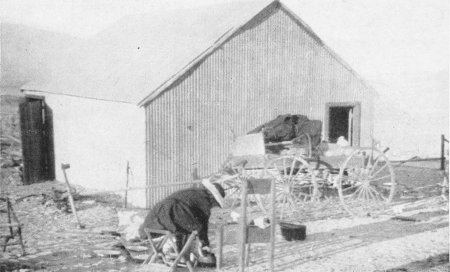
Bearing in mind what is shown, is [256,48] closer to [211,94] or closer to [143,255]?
[211,94]

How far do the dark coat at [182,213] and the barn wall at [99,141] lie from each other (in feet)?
17.3

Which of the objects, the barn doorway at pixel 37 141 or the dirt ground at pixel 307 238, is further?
the barn doorway at pixel 37 141

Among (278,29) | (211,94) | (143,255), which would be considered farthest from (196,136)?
(143,255)

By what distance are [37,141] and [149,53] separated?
5.66 metres

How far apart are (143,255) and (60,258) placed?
4.92 ft

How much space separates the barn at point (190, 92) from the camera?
1402cm

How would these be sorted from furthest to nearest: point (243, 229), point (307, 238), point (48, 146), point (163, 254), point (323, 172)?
point (48, 146), point (323, 172), point (307, 238), point (163, 254), point (243, 229)

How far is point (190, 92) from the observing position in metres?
14.4

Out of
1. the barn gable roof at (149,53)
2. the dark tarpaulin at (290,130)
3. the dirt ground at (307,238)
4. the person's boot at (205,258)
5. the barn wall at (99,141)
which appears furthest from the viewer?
the barn gable roof at (149,53)

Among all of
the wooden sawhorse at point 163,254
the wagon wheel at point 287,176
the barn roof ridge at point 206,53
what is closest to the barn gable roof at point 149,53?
the barn roof ridge at point 206,53

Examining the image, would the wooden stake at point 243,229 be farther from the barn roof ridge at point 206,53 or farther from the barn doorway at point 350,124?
the barn doorway at point 350,124

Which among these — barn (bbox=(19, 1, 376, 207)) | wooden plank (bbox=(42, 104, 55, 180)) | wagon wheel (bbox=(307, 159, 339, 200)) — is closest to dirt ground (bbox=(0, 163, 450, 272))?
wagon wheel (bbox=(307, 159, 339, 200))

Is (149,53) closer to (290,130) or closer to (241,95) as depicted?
(241,95)

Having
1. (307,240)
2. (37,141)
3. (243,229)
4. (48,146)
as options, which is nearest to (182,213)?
(243,229)
